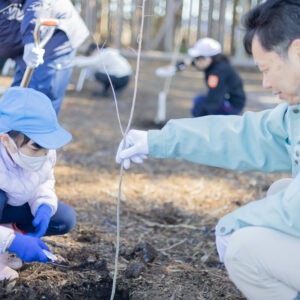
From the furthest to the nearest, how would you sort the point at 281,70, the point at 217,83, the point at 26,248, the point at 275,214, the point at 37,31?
the point at 217,83 < the point at 37,31 < the point at 26,248 < the point at 281,70 < the point at 275,214

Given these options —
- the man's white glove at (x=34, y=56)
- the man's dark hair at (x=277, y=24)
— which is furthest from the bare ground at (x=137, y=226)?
the man's dark hair at (x=277, y=24)

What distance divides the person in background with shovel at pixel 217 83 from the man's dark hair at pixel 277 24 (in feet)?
12.0

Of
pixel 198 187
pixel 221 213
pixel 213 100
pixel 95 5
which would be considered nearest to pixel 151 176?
pixel 198 187

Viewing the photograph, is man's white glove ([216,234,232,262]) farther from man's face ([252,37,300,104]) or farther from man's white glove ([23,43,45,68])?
man's white glove ([23,43,45,68])

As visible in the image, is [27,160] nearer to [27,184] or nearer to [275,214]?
[27,184]

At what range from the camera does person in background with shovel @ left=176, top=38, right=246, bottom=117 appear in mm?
5855

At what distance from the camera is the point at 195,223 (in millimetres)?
Result: 3441

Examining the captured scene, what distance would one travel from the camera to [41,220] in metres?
2.48

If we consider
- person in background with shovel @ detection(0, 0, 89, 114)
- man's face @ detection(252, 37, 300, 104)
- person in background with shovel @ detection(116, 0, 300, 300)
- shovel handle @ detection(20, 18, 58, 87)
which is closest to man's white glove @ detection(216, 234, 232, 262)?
person in background with shovel @ detection(116, 0, 300, 300)

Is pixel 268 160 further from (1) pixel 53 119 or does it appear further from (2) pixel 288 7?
(1) pixel 53 119

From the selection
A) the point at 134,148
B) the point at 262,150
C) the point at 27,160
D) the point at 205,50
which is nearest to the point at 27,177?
the point at 27,160

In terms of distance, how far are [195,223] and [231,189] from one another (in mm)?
723

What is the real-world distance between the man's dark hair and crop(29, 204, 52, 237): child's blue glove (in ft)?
3.53

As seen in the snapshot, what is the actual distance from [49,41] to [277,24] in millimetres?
1711
